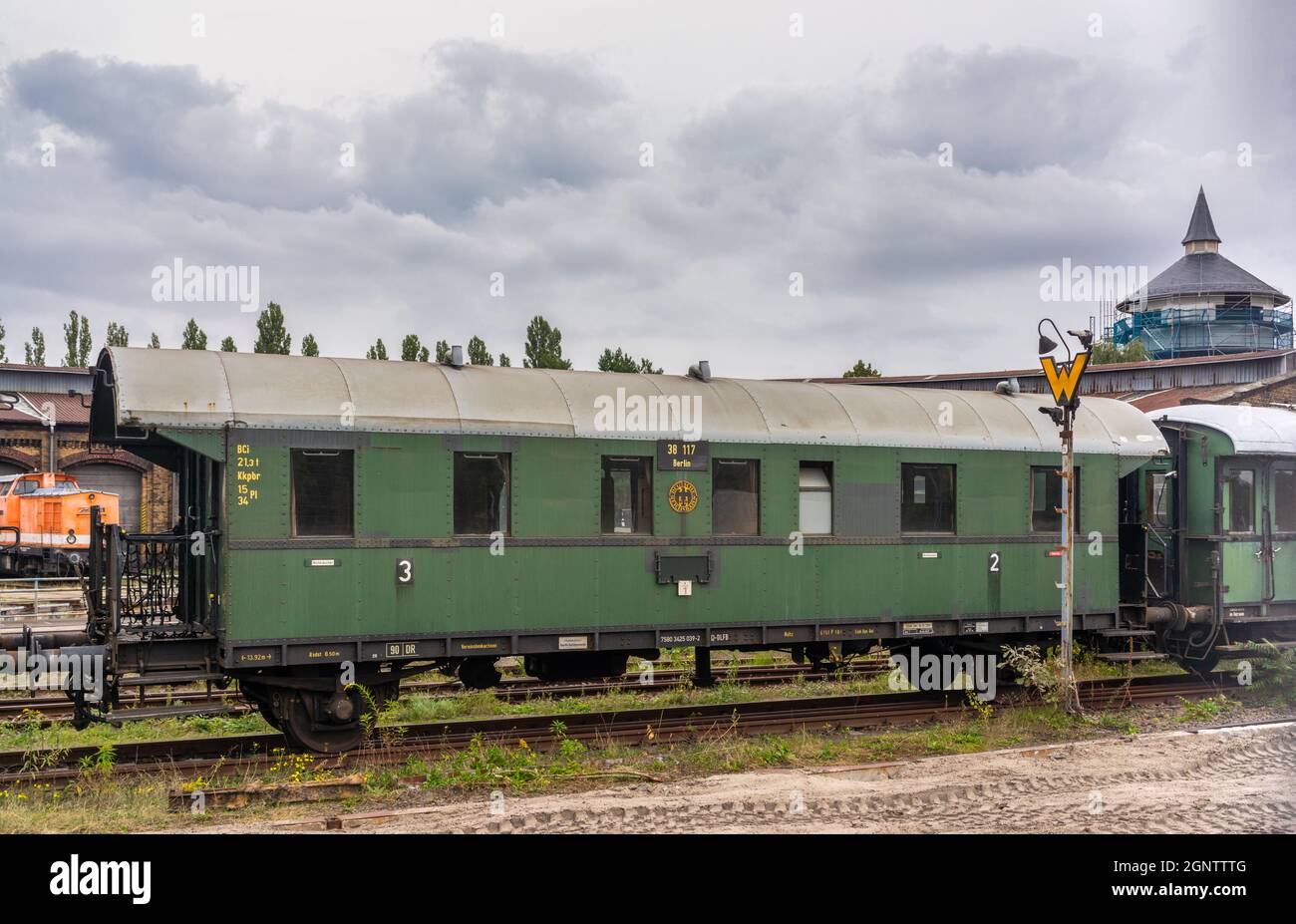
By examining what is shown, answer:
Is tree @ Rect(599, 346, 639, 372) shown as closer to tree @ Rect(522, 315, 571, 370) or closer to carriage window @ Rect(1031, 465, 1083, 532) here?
tree @ Rect(522, 315, 571, 370)

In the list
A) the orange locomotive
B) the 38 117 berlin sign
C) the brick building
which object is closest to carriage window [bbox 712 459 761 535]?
the 38 117 berlin sign

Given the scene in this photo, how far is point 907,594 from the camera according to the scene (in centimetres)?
1283

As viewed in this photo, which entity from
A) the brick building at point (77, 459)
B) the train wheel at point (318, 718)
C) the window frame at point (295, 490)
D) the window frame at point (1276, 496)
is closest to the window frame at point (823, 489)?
the window frame at point (295, 490)

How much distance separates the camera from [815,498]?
1243 cm

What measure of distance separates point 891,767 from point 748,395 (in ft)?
14.4

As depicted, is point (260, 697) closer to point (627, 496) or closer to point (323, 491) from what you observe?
point (323, 491)

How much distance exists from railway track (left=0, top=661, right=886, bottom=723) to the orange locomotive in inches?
747

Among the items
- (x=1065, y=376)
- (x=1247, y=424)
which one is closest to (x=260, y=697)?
(x=1065, y=376)

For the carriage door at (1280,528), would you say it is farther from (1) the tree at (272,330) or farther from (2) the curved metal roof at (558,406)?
(1) the tree at (272,330)

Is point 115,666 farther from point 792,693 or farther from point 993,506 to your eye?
point 993,506

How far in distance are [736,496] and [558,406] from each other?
2202mm

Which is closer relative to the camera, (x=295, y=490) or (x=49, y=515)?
(x=295, y=490)

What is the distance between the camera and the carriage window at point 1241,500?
586 inches

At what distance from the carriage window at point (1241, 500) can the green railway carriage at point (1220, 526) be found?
14mm
